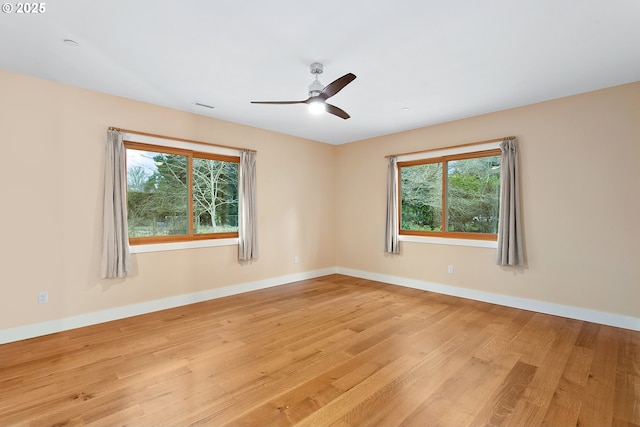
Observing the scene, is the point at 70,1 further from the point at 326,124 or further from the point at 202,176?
the point at 326,124

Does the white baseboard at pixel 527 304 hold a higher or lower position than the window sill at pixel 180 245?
lower

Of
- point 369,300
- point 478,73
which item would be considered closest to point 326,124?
point 478,73

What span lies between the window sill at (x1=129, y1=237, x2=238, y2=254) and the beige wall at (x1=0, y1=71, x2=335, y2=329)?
7 centimetres

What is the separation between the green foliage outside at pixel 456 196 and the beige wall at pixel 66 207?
341 cm

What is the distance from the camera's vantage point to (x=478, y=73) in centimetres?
322

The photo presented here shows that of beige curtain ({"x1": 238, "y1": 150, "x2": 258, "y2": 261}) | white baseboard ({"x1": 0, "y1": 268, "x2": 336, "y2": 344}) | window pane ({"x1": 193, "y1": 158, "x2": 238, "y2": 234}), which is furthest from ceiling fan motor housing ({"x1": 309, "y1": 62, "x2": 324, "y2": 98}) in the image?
white baseboard ({"x1": 0, "y1": 268, "x2": 336, "y2": 344})

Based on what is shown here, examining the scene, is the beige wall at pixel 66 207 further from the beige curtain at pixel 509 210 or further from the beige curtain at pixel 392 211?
the beige curtain at pixel 509 210

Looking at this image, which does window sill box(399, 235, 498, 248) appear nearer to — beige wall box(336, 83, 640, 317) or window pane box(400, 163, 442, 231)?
beige wall box(336, 83, 640, 317)

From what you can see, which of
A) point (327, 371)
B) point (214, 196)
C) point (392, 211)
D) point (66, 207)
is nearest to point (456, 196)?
point (392, 211)

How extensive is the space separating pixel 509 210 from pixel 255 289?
4.12 meters

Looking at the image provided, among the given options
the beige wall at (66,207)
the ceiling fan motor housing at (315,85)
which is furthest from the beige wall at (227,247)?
the ceiling fan motor housing at (315,85)

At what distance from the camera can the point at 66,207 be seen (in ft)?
11.4

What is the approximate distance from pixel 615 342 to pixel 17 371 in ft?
18.5

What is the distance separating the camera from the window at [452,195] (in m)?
4.62
